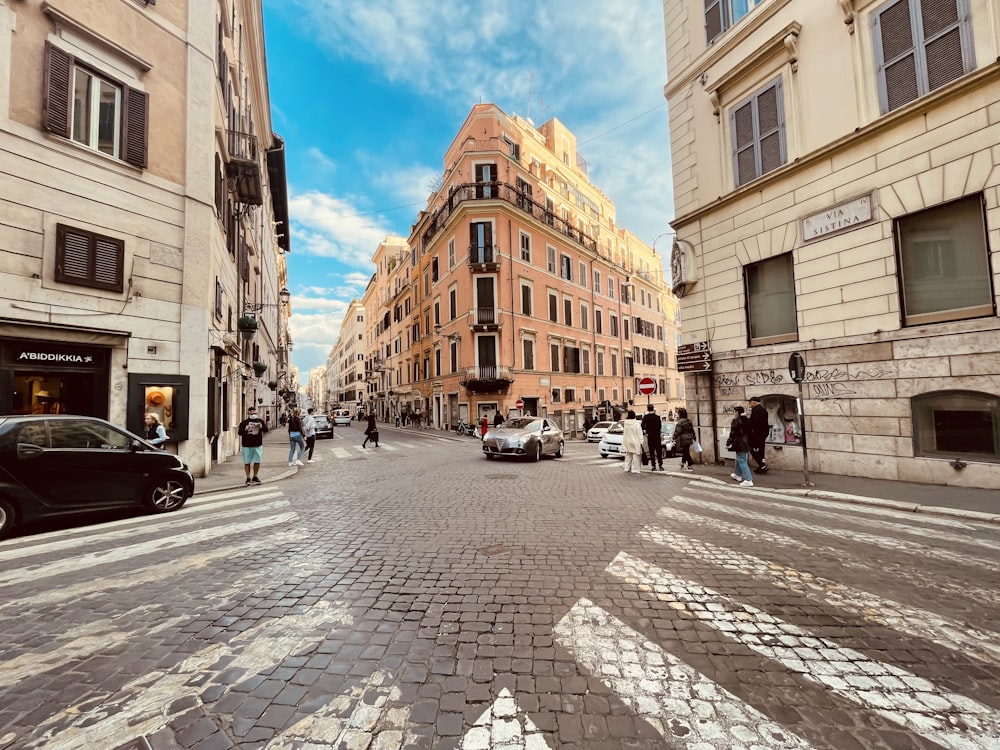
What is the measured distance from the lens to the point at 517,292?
31250 mm

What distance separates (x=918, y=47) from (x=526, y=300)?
79.1ft

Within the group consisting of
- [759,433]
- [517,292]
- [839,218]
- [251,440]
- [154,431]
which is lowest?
[759,433]

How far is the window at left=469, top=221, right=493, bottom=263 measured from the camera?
30297 mm

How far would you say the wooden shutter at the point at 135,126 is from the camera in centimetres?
1062

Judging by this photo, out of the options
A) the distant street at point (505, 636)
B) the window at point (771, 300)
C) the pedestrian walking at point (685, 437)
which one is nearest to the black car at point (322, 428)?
the distant street at point (505, 636)

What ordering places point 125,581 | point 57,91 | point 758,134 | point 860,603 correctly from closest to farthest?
point 860,603 → point 125,581 → point 57,91 → point 758,134

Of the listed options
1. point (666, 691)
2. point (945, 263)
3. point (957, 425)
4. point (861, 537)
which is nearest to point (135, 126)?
point (666, 691)

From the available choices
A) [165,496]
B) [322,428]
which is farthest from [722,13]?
[322,428]

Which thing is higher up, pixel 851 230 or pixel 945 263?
pixel 851 230

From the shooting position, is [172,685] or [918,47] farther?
[918,47]

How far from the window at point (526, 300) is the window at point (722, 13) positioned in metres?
19.6

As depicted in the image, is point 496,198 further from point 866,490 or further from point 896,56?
point 866,490

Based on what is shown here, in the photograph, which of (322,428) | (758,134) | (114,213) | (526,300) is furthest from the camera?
(526,300)

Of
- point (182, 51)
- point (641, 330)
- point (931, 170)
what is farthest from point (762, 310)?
point (641, 330)
